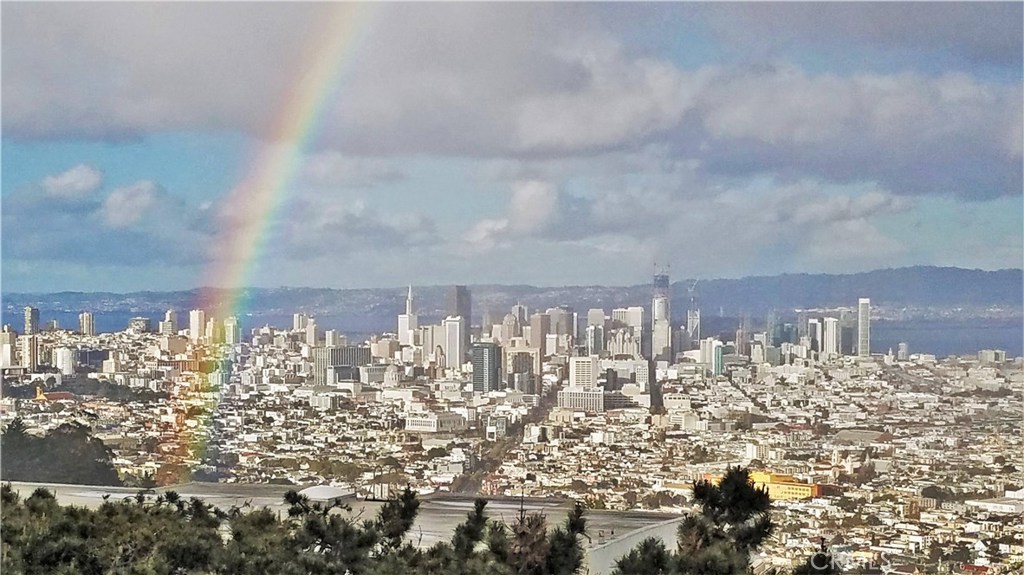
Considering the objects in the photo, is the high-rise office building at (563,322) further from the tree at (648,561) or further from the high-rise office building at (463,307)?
the tree at (648,561)

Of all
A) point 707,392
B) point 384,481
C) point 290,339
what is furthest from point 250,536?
point 290,339

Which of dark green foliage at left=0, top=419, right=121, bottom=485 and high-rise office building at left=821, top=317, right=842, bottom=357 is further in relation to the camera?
high-rise office building at left=821, top=317, right=842, bottom=357

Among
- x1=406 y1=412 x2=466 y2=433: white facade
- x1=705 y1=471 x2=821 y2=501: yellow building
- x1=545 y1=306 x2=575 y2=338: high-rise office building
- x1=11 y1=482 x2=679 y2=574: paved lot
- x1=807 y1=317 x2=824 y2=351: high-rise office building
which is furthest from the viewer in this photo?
x1=545 y1=306 x2=575 y2=338: high-rise office building

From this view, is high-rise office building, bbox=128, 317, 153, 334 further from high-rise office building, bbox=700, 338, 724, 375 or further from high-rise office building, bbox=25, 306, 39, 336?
high-rise office building, bbox=700, 338, 724, 375

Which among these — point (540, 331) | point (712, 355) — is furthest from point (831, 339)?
point (540, 331)

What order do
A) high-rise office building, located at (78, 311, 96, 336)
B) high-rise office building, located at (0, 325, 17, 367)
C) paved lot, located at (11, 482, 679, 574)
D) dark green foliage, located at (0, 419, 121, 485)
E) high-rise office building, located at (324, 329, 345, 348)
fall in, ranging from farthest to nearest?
high-rise office building, located at (78, 311, 96, 336), high-rise office building, located at (0, 325, 17, 367), high-rise office building, located at (324, 329, 345, 348), dark green foliage, located at (0, 419, 121, 485), paved lot, located at (11, 482, 679, 574)

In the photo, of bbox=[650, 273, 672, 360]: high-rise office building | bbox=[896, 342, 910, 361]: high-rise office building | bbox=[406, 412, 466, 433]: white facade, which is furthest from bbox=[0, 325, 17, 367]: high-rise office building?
bbox=[896, 342, 910, 361]: high-rise office building
